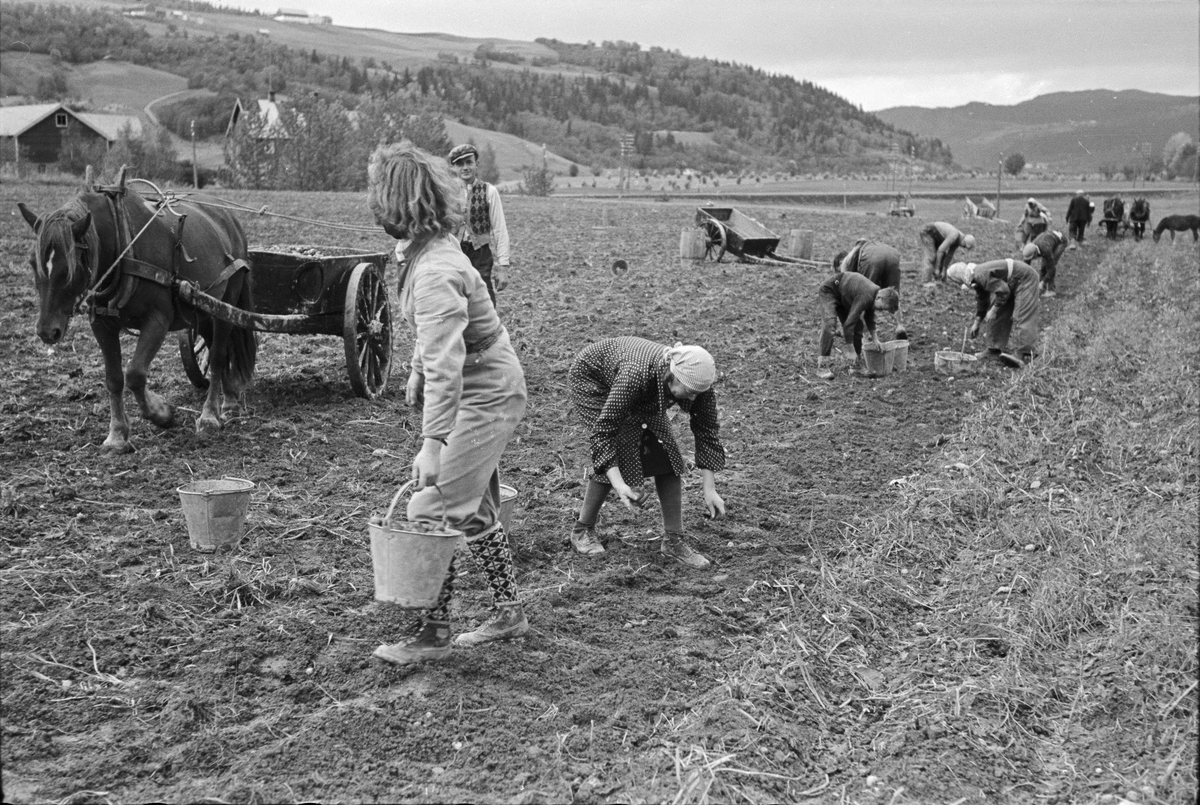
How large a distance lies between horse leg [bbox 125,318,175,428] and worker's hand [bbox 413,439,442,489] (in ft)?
12.3

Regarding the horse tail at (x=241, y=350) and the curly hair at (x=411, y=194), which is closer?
the curly hair at (x=411, y=194)

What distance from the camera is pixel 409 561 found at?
3.76 m

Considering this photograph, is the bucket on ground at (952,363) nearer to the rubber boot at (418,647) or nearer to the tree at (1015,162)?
the rubber boot at (418,647)

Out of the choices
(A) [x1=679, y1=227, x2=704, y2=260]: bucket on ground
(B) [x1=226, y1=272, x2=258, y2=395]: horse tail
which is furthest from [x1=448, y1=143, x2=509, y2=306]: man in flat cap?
(A) [x1=679, y1=227, x2=704, y2=260]: bucket on ground

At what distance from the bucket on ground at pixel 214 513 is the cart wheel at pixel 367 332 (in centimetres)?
273

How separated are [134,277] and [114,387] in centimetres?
71

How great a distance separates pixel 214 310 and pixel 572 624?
3848 mm

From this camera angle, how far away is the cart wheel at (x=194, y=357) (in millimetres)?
8094

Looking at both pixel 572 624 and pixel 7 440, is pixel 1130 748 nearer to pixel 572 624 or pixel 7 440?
pixel 572 624

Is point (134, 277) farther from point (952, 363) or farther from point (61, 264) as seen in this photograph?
point (952, 363)

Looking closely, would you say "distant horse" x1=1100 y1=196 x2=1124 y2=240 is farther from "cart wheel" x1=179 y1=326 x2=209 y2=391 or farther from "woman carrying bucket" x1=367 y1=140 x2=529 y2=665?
"woman carrying bucket" x1=367 y1=140 x2=529 y2=665

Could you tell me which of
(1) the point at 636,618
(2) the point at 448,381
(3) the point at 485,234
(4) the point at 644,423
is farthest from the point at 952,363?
(2) the point at 448,381

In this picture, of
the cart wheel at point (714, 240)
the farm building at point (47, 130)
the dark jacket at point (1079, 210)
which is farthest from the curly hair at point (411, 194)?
the farm building at point (47, 130)

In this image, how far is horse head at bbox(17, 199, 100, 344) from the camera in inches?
254
